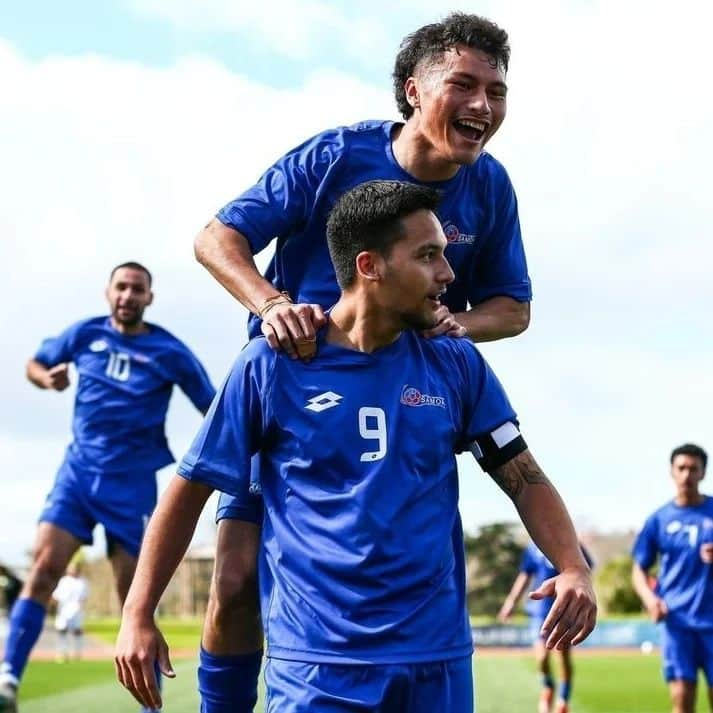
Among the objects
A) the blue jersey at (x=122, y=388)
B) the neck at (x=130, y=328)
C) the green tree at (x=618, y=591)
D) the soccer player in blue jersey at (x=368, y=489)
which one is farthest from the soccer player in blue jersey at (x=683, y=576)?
the green tree at (x=618, y=591)

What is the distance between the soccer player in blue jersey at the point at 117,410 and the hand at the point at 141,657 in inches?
247

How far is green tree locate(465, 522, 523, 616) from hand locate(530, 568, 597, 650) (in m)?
69.5

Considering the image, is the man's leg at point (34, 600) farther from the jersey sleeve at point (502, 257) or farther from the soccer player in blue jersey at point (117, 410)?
the jersey sleeve at point (502, 257)

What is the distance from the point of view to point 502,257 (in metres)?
5.82

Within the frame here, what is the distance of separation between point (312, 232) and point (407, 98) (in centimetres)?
60

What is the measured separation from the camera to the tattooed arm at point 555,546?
173 inches

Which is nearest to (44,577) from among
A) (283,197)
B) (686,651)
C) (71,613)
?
(283,197)

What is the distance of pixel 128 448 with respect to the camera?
37.1 feet

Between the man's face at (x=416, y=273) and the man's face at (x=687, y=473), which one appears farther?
the man's face at (x=687, y=473)

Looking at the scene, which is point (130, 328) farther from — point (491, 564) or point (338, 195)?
point (491, 564)

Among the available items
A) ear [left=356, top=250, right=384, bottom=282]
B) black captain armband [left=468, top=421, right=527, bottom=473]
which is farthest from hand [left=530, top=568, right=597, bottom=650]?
ear [left=356, top=250, right=384, bottom=282]

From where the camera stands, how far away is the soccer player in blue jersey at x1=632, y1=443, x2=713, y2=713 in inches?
530

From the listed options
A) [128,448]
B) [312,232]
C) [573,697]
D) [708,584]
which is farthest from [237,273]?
[573,697]

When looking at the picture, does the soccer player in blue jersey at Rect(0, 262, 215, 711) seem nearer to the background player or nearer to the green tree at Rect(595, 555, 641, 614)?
the background player
